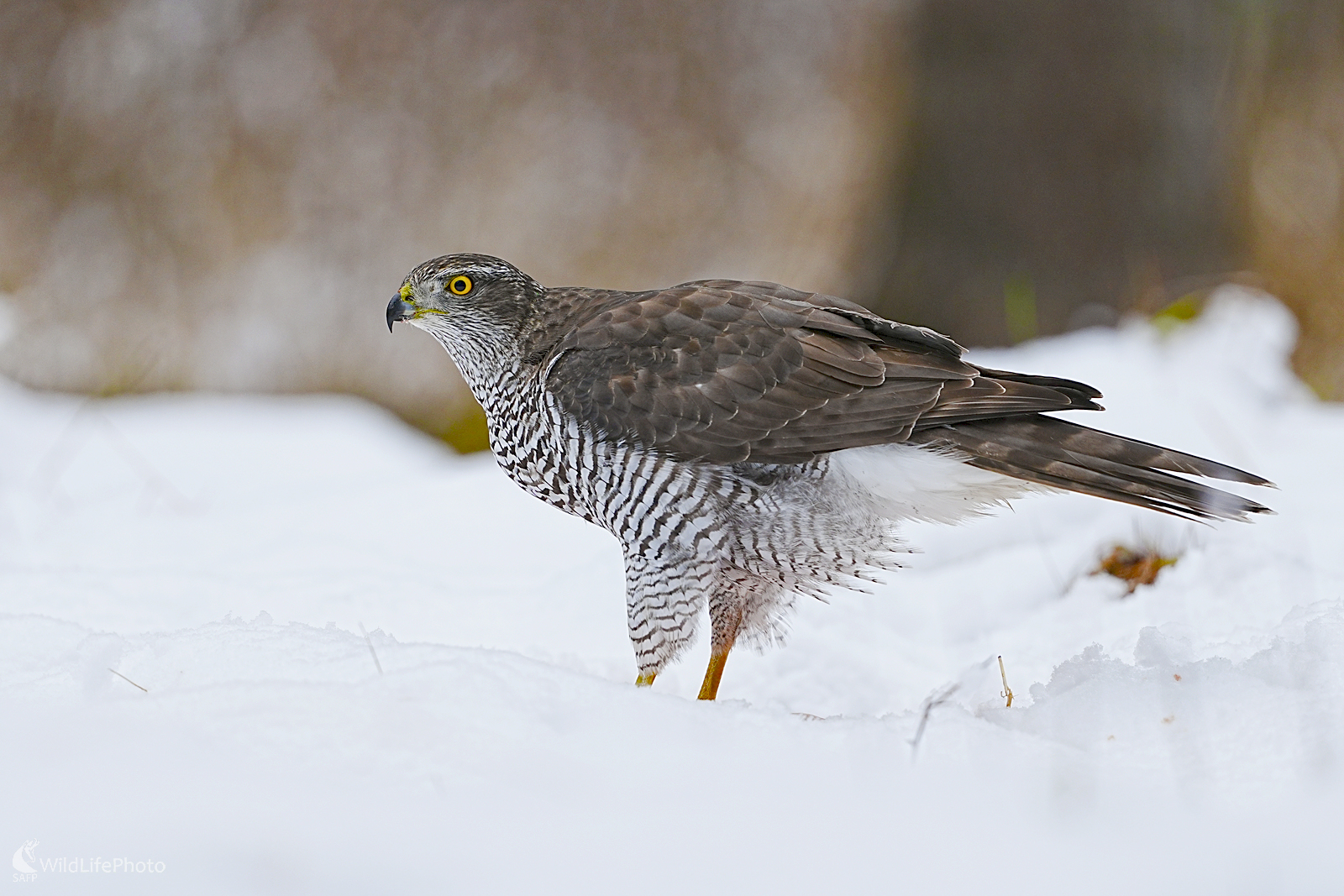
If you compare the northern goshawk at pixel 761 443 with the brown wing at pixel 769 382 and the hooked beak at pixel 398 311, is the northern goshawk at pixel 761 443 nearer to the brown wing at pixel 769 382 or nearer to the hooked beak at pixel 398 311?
the brown wing at pixel 769 382

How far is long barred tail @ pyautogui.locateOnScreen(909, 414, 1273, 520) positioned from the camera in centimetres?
231

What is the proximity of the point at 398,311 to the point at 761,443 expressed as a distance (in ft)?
3.97

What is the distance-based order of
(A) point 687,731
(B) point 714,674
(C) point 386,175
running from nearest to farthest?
(A) point 687,731
(B) point 714,674
(C) point 386,175

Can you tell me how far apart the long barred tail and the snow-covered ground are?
0.31 metres

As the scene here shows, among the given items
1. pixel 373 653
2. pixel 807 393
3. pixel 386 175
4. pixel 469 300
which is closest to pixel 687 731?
pixel 373 653

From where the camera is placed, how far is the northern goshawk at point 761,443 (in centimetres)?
264

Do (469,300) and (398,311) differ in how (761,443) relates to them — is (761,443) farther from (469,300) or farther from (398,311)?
(398,311)

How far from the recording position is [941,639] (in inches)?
129

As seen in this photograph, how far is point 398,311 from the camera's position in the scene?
3.25 m

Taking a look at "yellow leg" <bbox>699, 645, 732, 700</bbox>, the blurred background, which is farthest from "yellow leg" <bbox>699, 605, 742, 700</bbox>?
the blurred background

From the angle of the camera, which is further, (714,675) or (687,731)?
(714,675)

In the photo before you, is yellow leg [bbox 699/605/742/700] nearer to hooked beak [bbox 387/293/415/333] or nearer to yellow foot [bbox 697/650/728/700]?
yellow foot [bbox 697/650/728/700]

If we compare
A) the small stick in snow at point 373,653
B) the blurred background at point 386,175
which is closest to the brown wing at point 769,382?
the small stick in snow at point 373,653

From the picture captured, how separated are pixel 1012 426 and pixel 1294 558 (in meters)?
1.15
